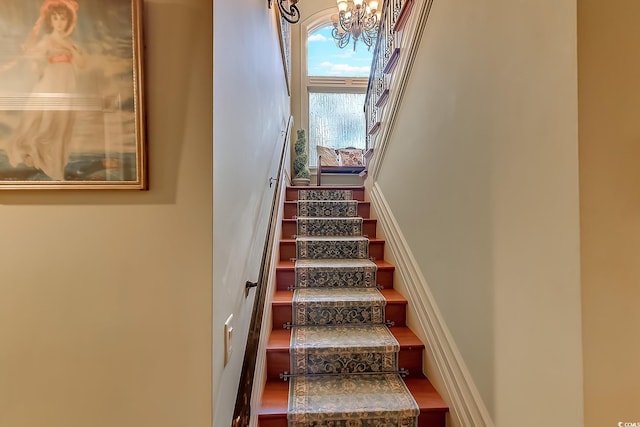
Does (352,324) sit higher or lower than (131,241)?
lower

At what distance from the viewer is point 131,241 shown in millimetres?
986

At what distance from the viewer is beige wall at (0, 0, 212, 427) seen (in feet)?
Result: 3.20

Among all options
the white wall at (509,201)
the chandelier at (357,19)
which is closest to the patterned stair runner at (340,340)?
the white wall at (509,201)

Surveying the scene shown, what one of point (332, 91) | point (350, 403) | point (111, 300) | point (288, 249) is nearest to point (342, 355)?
point (350, 403)

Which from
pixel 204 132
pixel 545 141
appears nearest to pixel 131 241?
pixel 204 132

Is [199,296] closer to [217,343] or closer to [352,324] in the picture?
[217,343]

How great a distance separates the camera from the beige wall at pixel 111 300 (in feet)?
3.20

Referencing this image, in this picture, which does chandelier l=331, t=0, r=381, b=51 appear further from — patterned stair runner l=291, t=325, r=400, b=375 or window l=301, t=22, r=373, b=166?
patterned stair runner l=291, t=325, r=400, b=375

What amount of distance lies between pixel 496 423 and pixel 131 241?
149 cm

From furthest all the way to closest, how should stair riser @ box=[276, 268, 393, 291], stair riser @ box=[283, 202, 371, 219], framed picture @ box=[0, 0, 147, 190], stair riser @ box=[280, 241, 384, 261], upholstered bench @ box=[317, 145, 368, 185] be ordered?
upholstered bench @ box=[317, 145, 368, 185], stair riser @ box=[283, 202, 371, 219], stair riser @ box=[280, 241, 384, 261], stair riser @ box=[276, 268, 393, 291], framed picture @ box=[0, 0, 147, 190]

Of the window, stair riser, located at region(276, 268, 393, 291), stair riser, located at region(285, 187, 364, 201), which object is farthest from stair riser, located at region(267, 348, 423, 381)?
the window

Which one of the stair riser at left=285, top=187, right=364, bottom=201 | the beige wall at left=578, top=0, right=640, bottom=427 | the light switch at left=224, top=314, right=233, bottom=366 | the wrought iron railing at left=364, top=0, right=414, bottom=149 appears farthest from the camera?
the stair riser at left=285, top=187, right=364, bottom=201

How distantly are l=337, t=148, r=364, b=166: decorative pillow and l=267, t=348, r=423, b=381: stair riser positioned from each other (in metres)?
4.29

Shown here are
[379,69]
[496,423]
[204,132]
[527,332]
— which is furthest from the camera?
[379,69]
